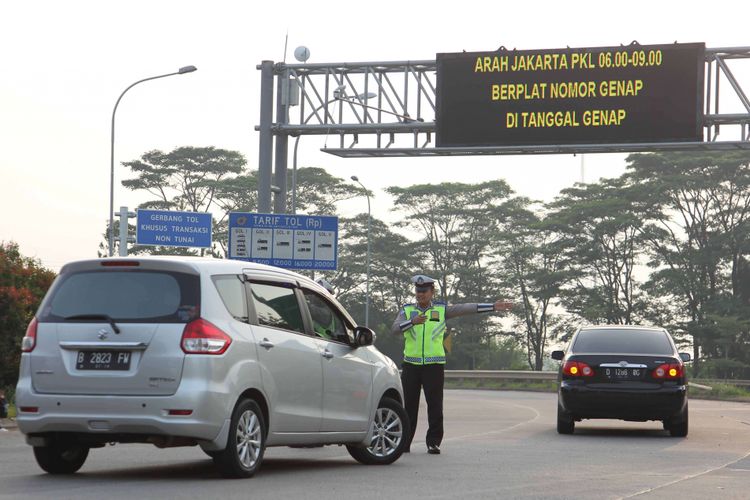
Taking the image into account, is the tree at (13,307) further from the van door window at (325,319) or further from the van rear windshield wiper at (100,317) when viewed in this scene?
the van rear windshield wiper at (100,317)

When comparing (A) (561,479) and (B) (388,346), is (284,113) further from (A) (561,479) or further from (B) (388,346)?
(B) (388,346)

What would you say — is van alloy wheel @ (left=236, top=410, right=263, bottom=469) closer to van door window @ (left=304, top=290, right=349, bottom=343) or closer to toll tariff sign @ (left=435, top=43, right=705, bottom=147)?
van door window @ (left=304, top=290, right=349, bottom=343)

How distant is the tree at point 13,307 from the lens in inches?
869

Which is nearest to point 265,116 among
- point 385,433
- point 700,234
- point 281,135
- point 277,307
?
point 281,135

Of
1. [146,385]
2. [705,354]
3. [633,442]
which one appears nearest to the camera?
[146,385]

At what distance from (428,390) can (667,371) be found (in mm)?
5104

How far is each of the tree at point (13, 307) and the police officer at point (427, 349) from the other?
8674mm

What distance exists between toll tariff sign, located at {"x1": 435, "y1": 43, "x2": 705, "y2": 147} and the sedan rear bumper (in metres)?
9.10

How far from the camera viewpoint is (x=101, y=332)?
37.0ft

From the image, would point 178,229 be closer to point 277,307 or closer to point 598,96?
point 598,96

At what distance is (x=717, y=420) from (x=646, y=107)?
5.94 meters

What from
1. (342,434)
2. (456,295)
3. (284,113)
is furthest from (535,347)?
(342,434)

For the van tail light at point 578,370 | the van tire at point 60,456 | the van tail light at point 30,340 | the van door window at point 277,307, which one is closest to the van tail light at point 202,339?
the van door window at point 277,307

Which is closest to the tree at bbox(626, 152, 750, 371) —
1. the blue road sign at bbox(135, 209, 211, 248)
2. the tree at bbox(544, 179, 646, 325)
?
the tree at bbox(544, 179, 646, 325)
